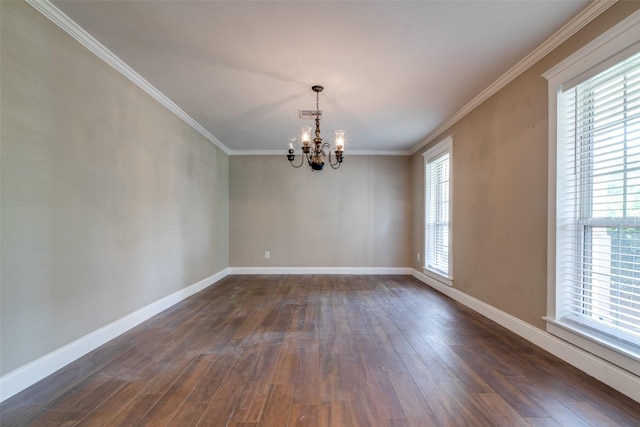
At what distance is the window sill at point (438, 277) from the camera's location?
3914 millimetres

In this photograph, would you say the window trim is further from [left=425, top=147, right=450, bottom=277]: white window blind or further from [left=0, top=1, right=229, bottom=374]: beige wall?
[left=0, top=1, right=229, bottom=374]: beige wall

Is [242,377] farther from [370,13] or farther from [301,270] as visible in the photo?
[301,270]

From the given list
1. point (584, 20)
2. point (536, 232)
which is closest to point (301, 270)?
point (536, 232)

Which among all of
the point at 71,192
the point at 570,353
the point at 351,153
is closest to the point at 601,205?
the point at 570,353

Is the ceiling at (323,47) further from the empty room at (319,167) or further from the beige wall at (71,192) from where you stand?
the beige wall at (71,192)

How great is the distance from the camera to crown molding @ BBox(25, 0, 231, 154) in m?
1.84

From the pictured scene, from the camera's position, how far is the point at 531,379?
182 centimetres

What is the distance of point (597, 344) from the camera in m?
1.82

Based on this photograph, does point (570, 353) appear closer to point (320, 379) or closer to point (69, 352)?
point (320, 379)

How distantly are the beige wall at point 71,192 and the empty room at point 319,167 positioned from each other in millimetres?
14

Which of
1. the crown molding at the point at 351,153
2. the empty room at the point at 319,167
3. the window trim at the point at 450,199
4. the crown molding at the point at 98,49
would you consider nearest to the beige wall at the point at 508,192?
the empty room at the point at 319,167

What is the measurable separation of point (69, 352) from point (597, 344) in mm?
3616

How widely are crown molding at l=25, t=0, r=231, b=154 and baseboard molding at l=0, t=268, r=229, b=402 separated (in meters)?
2.25

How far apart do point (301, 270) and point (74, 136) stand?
4.10 metres
